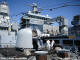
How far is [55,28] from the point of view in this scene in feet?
152

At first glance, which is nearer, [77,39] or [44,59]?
[44,59]

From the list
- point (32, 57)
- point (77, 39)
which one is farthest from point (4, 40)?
point (32, 57)

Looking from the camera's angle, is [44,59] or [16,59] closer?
[44,59]

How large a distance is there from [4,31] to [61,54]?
27.8m

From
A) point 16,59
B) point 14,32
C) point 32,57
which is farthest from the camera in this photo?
point 14,32

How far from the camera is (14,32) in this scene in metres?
34.2

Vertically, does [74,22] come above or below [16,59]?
above

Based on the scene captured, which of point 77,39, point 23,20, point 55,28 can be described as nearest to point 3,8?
point 23,20

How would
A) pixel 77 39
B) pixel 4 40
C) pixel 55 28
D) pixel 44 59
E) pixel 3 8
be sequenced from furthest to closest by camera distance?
pixel 55 28, pixel 3 8, pixel 4 40, pixel 77 39, pixel 44 59

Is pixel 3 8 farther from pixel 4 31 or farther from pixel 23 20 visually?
pixel 4 31

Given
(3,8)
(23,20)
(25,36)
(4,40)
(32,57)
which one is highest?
(3,8)

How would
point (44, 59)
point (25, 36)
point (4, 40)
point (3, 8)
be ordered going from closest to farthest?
1. point (44, 59)
2. point (25, 36)
3. point (4, 40)
4. point (3, 8)

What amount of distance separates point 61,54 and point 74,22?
27159mm

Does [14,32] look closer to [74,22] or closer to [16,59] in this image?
[74,22]
